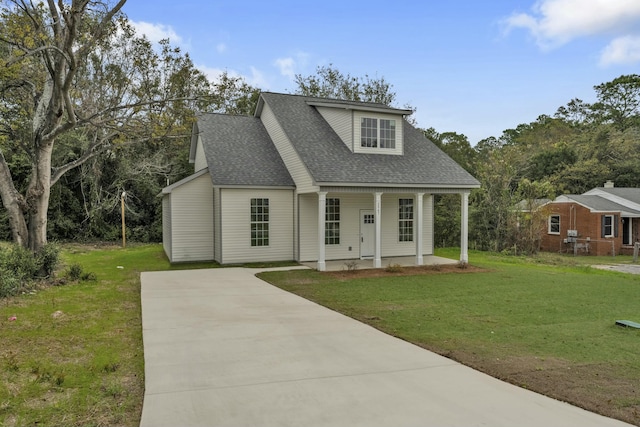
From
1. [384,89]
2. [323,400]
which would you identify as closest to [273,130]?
[323,400]

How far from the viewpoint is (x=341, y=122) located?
1695 centimetres

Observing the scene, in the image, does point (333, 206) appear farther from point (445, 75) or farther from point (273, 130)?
point (445, 75)

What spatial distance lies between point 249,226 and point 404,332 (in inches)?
380

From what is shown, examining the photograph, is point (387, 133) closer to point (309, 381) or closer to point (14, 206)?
point (14, 206)

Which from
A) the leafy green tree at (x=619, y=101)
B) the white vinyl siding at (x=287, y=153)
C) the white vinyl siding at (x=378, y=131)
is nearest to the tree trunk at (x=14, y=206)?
the white vinyl siding at (x=287, y=153)

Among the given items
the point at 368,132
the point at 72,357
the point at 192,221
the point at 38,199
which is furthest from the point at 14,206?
the point at 368,132

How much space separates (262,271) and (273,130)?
6.98m

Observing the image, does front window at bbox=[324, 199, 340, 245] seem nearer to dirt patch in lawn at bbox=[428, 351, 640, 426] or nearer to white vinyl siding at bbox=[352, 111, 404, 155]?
white vinyl siding at bbox=[352, 111, 404, 155]

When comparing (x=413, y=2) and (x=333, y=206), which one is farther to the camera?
(x=333, y=206)

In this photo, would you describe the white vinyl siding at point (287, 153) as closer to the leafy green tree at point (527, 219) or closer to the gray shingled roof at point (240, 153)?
the gray shingled roof at point (240, 153)

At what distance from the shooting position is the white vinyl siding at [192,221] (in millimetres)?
15898

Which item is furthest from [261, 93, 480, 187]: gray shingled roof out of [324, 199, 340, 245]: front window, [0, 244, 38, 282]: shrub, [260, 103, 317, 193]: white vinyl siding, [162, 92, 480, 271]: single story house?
[0, 244, 38, 282]: shrub

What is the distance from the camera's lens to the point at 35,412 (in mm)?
4047

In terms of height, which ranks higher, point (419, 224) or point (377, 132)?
point (377, 132)
